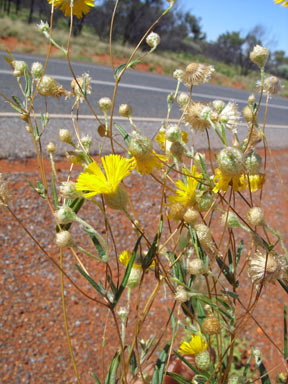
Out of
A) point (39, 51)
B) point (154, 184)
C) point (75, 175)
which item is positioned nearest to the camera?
point (75, 175)

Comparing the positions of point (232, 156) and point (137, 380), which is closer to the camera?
point (232, 156)

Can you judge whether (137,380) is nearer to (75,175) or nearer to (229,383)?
(229,383)

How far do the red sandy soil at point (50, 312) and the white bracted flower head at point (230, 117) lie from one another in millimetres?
1294

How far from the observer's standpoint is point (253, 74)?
74.4ft

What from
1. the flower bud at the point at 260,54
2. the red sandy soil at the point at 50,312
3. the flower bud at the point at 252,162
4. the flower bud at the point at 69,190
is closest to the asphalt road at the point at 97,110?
the red sandy soil at the point at 50,312

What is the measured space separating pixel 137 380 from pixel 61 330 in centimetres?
100

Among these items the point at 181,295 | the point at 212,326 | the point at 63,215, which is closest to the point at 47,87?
the point at 63,215

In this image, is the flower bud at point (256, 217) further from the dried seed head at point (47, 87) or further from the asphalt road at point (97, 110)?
the asphalt road at point (97, 110)

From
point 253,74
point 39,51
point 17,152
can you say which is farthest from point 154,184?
point 253,74

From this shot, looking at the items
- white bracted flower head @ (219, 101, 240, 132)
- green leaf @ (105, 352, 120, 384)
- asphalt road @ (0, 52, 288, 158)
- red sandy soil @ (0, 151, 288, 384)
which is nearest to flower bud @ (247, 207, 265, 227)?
white bracted flower head @ (219, 101, 240, 132)

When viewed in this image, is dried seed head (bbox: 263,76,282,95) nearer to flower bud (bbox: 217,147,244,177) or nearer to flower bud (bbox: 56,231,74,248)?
flower bud (bbox: 217,147,244,177)

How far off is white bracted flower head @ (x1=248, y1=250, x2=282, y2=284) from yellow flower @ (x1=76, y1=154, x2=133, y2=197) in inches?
11.2

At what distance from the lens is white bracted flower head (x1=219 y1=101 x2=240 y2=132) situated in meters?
0.69

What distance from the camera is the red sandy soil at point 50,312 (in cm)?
166
